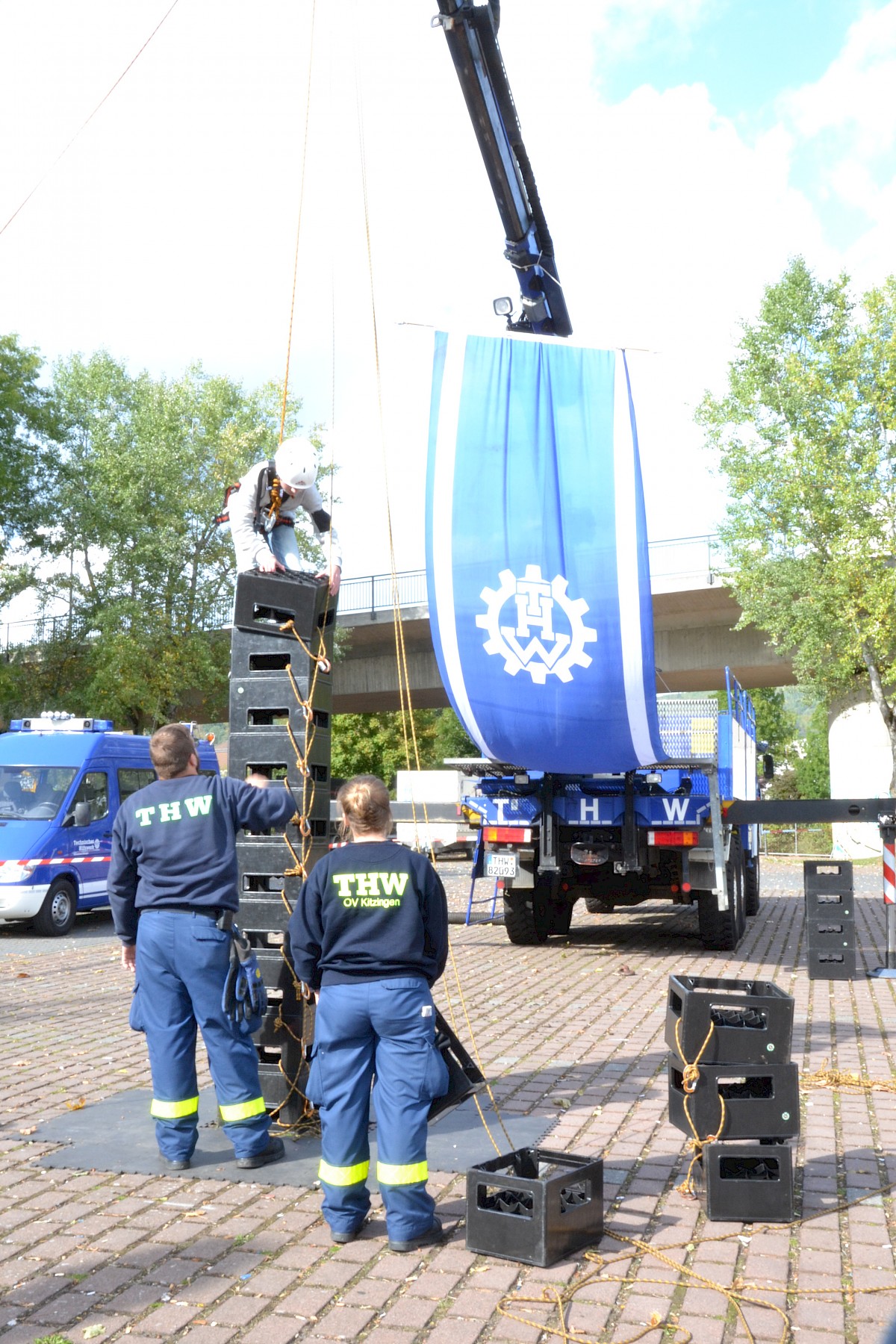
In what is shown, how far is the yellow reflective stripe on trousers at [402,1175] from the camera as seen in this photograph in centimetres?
440

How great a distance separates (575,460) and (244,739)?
4.09 m

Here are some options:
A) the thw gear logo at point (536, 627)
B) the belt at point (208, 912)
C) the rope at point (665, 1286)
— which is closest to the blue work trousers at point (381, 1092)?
the rope at point (665, 1286)

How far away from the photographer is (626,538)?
8.97 metres

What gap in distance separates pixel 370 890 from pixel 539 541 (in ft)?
16.2

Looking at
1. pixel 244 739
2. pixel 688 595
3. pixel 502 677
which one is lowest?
pixel 244 739

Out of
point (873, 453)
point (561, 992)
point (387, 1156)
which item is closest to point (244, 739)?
point (387, 1156)

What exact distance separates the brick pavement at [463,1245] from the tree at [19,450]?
25.6 meters

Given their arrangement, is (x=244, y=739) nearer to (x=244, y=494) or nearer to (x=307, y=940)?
(x=244, y=494)

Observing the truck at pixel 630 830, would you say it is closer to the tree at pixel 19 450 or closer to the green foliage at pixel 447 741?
the tree at pixel 19 450

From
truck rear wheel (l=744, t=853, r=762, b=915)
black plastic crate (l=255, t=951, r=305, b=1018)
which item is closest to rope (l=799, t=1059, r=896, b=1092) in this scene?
black plastic crate (l=255, t=951, r=305, b=1018)

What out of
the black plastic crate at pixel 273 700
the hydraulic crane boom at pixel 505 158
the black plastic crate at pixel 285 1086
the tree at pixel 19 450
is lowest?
the black plastic crate at pixel 285 1086

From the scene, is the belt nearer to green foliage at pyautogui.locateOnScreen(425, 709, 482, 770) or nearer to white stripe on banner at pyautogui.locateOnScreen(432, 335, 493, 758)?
white stripe on banner at pyautogui.locateOnScreen(432, 335, 493, 758)

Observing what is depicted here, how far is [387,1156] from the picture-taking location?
4.44 metres

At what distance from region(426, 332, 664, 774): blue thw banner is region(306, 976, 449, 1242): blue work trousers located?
15.7 ft
